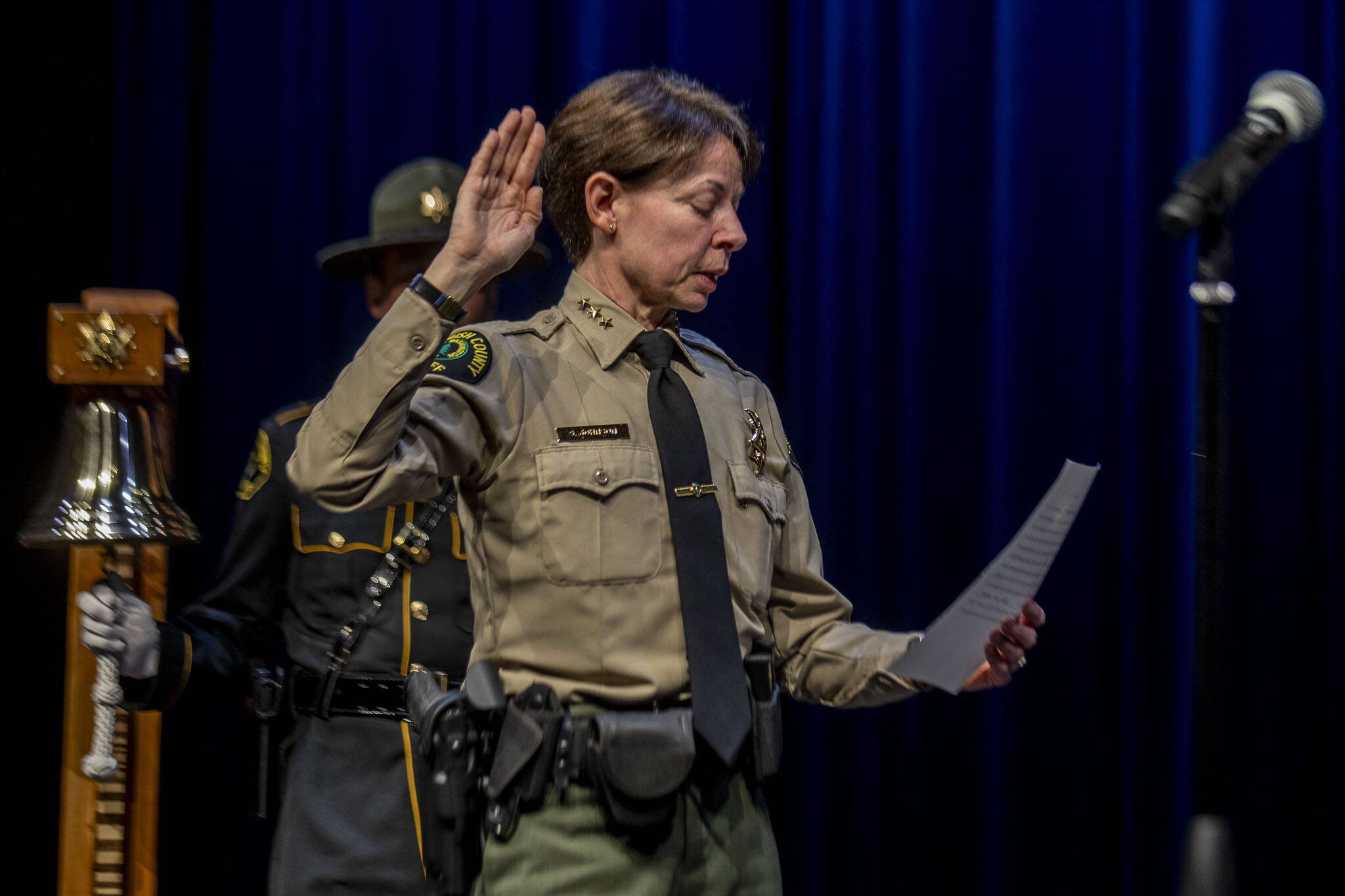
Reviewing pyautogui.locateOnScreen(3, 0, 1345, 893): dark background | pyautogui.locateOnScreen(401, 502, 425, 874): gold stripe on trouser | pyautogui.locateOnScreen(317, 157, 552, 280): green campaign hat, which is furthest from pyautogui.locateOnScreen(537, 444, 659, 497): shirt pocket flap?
pyautogui.locateOnScreen(3, 0, 1345, 893): dark background

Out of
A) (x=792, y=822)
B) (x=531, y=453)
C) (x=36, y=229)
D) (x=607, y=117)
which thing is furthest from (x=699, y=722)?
(x=36, y=229)

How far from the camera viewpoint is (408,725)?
70.9 inches

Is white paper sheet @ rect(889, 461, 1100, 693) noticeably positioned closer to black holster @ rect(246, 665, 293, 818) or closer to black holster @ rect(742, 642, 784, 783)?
black holster @ rect(742, 642, 784, 783)

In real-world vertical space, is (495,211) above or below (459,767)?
above

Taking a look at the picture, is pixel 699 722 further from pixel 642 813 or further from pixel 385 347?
pixel 385 347

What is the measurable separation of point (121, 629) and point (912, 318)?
152 cm

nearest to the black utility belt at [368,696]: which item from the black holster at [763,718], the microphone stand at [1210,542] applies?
the black holster at [763,718]

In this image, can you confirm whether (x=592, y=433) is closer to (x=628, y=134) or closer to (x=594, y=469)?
(x=594, y=469)

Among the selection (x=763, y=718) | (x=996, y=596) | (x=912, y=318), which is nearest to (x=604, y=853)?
(x=763, y=718)

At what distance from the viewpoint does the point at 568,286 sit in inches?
58.6

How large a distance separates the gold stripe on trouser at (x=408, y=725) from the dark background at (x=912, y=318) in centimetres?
83

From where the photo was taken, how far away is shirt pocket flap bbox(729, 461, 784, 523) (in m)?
1.42

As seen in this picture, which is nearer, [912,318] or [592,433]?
[592,433]

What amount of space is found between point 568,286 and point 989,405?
1255 millimetres
